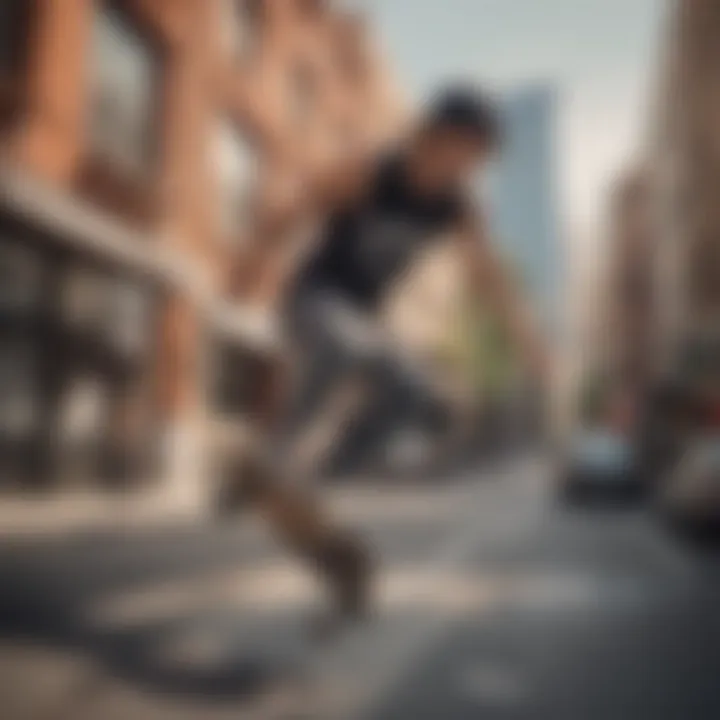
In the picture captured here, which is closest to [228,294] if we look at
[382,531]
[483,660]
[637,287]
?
[382,531]

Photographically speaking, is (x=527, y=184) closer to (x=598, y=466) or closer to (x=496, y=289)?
(x=496, y=289)

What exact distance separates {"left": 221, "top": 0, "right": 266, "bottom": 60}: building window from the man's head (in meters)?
0.67

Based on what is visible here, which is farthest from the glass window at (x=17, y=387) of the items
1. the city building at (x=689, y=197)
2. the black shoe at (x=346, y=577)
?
the city building at (x=689, y=197)

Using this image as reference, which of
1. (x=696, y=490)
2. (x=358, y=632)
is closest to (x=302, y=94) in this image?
(x=358, y=632)

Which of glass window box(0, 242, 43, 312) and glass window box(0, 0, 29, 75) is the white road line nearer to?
glass window box(0, 242, 43, 312)

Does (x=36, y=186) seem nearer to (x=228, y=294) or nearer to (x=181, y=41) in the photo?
(x=228, y=294)

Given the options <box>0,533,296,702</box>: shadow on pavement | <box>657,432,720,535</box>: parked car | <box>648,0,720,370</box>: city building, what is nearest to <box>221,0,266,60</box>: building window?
<box>0,533,296,702</box>: shadow on pavement

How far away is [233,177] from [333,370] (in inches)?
28.7

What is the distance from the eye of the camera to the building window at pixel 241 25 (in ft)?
7.07

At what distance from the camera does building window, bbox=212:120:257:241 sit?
213cm

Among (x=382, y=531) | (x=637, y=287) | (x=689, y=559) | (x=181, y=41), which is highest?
(x=637, y=287)

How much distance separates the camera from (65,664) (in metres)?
1.46

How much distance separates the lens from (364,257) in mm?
1999

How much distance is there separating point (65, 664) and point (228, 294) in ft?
3.24
